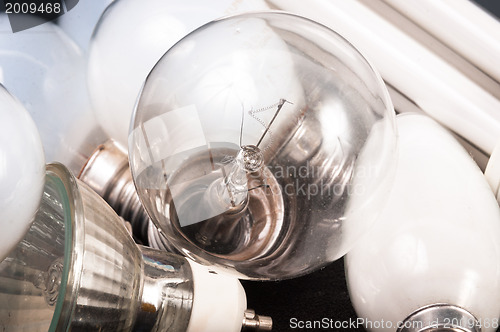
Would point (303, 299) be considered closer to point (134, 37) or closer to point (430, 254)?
point (430, 254)

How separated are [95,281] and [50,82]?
244 mm

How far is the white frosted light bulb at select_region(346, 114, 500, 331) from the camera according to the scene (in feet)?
1.93

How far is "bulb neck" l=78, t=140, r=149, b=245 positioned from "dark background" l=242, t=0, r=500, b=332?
16 centimetres

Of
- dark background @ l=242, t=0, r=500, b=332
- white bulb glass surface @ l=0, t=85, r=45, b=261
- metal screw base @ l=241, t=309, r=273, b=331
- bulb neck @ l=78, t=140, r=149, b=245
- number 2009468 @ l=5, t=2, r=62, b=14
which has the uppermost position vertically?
number 2009468 @ l=5, t=2, r=62, b=14

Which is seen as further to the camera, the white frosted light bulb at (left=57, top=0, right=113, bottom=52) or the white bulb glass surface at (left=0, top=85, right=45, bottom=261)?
the white frosted light bulb at (left=57, top=0, right=113, bottom=52)

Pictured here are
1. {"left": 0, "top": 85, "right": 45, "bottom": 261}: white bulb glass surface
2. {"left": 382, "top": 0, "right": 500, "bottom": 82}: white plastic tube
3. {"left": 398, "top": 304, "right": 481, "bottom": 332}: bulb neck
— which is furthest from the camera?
{"left": 382, "top": 0, "right": 500, "bottom": 82}: white plastic tube

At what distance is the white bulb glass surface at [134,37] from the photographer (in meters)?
0.60

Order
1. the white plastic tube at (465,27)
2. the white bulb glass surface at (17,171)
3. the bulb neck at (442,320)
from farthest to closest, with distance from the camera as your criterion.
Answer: the white plastic tube at (465,27), the bulb neck at (442,320), the white bulb glass surface at (17,171)

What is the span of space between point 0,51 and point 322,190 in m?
0.36

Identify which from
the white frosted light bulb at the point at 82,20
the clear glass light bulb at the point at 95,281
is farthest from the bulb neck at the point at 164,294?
the white frosted light bulb at the point at 82,20

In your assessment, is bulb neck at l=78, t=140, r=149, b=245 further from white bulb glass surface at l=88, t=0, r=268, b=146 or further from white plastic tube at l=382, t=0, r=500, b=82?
white plastic tube at l=382, t=0, r=500, b=82

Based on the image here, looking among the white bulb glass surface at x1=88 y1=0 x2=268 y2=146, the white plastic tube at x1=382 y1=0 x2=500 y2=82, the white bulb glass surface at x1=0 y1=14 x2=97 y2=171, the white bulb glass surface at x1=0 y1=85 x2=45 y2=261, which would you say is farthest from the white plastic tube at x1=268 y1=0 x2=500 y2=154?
the white bulb glass surface at x1=0 y1=85 x2=45 y2=261

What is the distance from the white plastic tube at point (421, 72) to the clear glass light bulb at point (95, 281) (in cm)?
28

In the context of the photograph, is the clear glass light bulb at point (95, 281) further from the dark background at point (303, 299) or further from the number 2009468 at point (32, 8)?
the number 2009468 at point (32, 8)
